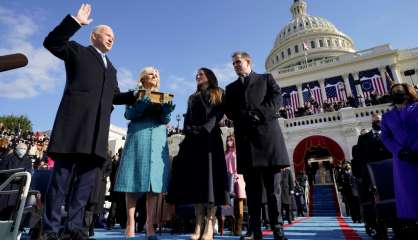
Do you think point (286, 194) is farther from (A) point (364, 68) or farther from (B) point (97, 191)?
(A) point (364, 68)

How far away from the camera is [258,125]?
3.54m

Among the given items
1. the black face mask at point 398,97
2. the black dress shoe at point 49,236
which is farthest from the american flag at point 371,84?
the black dress shoe at point 49,236

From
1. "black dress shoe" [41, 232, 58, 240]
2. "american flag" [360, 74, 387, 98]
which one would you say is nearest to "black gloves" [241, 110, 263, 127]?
"black dress shoe" [41, 232, 58, 240]

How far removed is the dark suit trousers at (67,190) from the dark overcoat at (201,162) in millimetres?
1167

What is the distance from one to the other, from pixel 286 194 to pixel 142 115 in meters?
6.34

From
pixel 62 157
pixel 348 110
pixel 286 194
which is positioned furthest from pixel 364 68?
pixel 62 157

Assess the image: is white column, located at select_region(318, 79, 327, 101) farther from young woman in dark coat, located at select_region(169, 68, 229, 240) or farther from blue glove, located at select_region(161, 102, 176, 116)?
blue glove, located at select_region(161, 102, 176, 116)

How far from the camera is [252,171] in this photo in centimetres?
356

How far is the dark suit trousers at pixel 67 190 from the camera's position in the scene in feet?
7.71

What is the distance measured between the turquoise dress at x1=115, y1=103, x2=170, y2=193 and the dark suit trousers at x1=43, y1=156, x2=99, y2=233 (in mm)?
510

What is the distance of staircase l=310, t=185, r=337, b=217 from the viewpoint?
14.8 metres

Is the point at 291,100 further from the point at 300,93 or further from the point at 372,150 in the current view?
the point at 372,150

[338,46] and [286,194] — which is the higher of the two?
[338,46]

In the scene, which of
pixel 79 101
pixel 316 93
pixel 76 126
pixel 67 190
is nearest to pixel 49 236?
pixel 67 190
